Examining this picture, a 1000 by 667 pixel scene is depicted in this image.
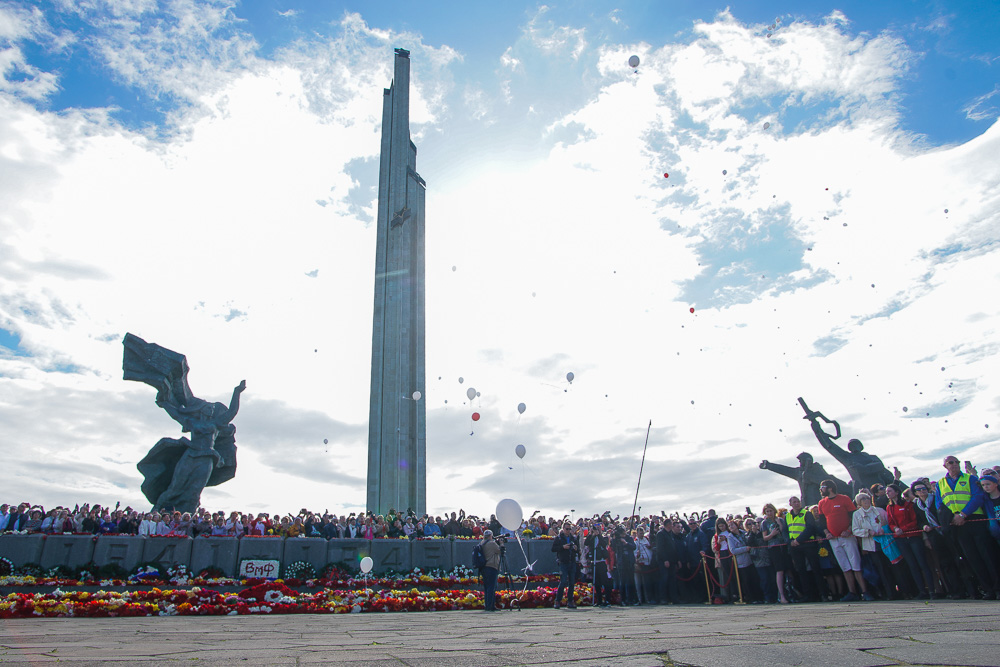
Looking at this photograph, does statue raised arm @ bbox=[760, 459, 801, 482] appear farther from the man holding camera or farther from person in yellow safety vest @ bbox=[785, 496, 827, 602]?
the man holding camera

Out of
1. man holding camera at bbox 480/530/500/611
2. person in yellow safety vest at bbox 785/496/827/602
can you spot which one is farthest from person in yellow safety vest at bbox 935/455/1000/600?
man holding camera at bbox 480/530/500/611

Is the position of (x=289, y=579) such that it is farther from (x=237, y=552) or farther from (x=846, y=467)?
(x=846, y=467)

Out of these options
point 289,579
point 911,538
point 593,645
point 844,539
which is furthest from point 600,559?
point 593,645

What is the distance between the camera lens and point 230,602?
38.3ft

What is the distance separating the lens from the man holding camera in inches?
475

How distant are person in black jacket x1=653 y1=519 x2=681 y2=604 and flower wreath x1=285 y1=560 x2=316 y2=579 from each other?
952 cm

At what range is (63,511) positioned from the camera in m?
17.2

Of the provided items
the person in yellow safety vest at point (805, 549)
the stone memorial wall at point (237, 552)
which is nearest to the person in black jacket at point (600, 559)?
the person in yellow safety vest at point (805, 549)

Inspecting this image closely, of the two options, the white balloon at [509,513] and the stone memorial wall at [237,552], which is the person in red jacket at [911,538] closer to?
the white balloon at [509,513]

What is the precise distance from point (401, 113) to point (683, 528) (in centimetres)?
3544

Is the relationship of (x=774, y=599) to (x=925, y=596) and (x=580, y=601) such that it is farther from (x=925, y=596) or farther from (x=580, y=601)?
(x=580, y=601)

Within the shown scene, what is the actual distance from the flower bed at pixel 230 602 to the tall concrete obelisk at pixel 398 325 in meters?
21.4

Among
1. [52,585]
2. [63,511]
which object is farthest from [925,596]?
[63,511]

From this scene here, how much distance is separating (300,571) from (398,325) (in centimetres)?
2188
